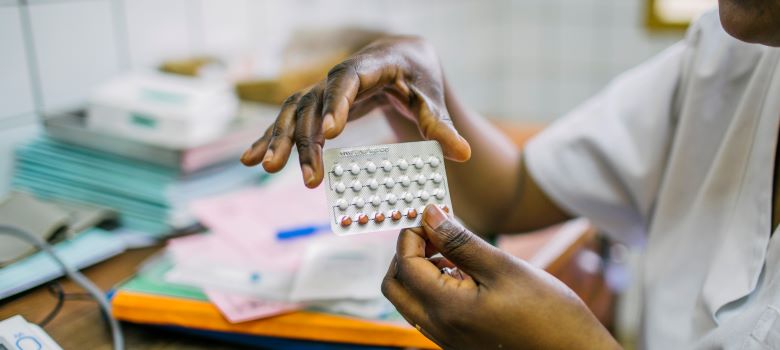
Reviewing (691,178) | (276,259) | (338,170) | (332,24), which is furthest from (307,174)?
(332,24)

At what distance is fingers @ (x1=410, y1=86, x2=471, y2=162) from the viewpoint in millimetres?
588

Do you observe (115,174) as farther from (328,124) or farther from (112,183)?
(328,124)

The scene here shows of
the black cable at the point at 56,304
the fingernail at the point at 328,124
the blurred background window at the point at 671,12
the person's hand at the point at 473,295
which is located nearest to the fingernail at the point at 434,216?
the person's hand at the point at 473,295

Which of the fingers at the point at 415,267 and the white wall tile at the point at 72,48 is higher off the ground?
the white wall tile at the point at 72,48

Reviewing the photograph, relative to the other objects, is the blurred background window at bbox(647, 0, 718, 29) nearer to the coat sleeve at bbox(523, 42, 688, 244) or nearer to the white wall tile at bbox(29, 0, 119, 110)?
the coat sleeve at bbox(523, 42, 688, 244)

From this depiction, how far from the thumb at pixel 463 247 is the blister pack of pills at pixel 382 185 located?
0.02m

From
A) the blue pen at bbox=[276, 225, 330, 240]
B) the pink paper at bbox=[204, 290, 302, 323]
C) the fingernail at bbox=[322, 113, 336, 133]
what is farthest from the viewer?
the blue pen at bbox=[276, 225, 330, 240]

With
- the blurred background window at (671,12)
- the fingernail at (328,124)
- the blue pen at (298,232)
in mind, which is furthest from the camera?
the blurred background window at (671,12)

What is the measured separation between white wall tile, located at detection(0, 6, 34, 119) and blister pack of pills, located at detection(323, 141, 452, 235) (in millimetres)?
510

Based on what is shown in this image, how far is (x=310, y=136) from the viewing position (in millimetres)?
545

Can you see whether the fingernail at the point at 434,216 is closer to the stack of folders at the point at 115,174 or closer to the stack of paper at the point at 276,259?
the stack of paper at the point at 276,259

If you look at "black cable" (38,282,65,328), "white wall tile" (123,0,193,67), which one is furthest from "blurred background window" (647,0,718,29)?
"black cable" (38,282,65,328)

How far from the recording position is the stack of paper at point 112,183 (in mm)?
832

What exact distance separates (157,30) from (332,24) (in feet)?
1.53
